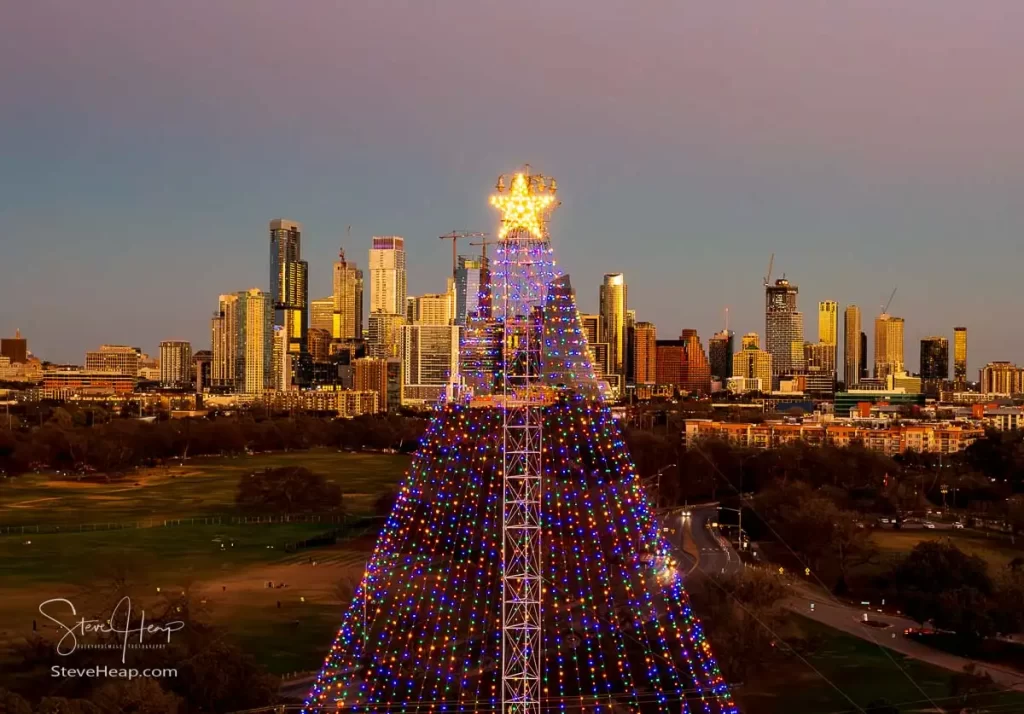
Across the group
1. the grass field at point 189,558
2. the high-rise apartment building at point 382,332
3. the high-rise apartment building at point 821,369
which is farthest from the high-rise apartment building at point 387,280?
the grass field at point 189,558

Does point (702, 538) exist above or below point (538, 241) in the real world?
below

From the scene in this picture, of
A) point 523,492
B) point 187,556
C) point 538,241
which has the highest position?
point 538,241

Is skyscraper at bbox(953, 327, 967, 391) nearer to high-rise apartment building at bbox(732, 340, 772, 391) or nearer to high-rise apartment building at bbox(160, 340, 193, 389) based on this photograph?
high-rise apartment building at bbox(732, 340, 772, 391)

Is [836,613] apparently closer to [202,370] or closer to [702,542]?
[702,542]

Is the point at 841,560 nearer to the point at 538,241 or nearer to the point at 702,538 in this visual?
the point at 702,538

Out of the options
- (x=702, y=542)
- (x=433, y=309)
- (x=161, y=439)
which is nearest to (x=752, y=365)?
(x=433, y=309)

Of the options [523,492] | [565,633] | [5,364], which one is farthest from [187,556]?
[5,364]
